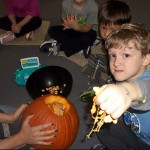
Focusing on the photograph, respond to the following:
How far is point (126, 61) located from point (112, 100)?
0.30 metres

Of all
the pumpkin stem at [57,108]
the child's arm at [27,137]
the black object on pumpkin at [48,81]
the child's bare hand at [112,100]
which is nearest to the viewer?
the child's bare hand at [112,100]

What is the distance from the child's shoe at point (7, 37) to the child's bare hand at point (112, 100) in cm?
179

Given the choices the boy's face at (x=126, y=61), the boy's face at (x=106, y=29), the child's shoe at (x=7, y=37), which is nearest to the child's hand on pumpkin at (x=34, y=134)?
the boy's face at (x=126, y=61)

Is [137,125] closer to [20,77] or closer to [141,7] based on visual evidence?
Result: [20,77]

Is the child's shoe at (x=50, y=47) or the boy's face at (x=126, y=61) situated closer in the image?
the boy's face at (x=126, y=61)

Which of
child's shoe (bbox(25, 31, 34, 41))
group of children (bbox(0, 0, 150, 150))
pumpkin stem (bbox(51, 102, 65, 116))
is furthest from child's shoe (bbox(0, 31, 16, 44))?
pumpkin stem (bbox(51, 102, 65, 116))

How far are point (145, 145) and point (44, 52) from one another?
4.10 feet

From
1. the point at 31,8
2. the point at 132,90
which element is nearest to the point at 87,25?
the point at 31,8

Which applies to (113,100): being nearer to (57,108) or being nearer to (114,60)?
(114,60)

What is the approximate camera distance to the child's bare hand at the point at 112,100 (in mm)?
575

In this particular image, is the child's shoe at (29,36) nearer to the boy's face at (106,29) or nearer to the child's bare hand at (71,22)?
the child's bare hand at (71,22)

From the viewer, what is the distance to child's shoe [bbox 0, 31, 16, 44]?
2.21 meters

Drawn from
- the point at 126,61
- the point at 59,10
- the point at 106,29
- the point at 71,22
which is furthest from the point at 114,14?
the point at 59,10

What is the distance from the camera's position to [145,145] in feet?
3.83
